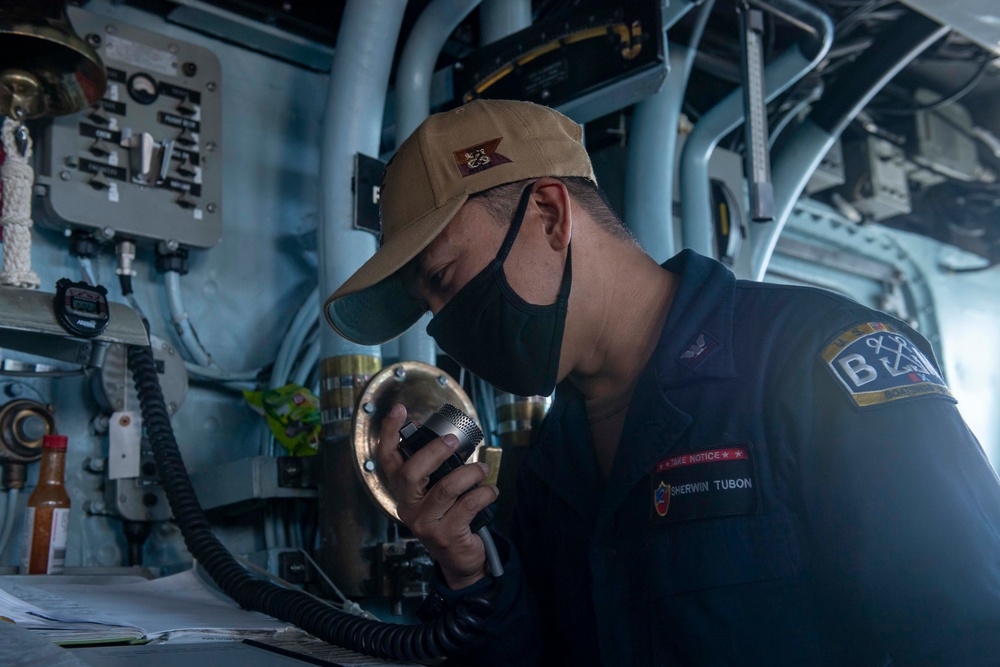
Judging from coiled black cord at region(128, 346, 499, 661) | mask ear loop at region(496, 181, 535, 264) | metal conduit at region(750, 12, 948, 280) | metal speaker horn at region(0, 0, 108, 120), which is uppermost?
metal conduit at region(750, 12, 948, 280)

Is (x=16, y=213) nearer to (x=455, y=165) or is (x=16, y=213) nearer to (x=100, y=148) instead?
(x=100, y=148)

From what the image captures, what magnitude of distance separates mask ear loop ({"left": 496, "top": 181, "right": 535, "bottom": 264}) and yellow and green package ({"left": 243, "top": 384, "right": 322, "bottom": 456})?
34.3 inches

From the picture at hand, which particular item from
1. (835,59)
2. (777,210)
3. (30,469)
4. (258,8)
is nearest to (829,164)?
(835,59)

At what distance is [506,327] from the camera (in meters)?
1.29

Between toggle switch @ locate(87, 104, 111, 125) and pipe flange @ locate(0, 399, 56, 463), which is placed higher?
toggle switch @ locate(87, 104, 111, 125)

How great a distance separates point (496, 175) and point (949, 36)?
2.39 metres

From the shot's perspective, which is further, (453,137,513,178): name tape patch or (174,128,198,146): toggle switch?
(174,128,198,146): toggle switch

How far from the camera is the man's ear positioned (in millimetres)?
1294

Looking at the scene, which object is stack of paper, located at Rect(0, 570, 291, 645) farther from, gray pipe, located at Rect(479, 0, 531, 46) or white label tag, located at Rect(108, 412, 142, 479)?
gray pipe, located at Rect(479, 0, 531, 46)

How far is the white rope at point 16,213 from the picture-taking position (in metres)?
1.67

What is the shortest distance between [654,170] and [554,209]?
45.6 inches

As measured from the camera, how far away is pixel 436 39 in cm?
221

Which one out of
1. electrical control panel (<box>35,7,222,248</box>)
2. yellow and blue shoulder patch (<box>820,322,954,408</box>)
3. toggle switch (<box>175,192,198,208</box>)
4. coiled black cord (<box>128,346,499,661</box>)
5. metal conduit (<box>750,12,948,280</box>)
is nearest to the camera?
yellow and blue shoulder patch (<box>820,322,954,408</box>)

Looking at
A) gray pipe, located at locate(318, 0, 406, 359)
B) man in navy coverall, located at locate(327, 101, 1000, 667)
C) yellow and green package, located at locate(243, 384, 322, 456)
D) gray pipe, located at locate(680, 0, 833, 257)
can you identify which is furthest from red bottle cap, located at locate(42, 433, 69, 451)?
gray pipe, located at locate(680, 0, 833, 257)
